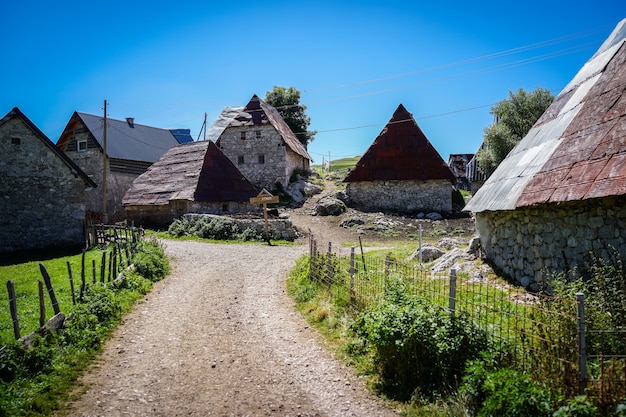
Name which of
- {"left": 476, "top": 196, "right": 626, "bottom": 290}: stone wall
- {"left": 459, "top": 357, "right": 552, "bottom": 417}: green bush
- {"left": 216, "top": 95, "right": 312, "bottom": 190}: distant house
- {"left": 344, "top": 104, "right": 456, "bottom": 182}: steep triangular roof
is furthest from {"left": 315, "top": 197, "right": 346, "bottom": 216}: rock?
{"left": 459, "top": 357, "right": 552, "bottom": 417}: green bush

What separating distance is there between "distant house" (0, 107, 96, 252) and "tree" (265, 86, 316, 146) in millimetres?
31070

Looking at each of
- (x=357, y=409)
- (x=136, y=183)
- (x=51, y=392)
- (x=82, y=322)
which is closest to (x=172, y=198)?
(x=136, y=183)

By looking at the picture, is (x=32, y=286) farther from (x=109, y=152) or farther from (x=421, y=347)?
(x=109, y=152)

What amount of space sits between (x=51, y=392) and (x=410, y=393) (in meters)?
5.33

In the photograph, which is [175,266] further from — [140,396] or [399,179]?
[399,179]

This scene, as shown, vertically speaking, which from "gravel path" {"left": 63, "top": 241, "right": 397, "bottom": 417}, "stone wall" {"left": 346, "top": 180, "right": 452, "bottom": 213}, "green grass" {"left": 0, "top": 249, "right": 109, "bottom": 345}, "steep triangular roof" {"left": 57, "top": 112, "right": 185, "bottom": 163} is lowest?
"gravel path" {"left": 63, "top": 241, "right": 397, "bottom": 417}

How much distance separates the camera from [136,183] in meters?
29.8

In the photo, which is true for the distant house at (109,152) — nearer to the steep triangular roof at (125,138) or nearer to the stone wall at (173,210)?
the steep triangular roof at (125,138)

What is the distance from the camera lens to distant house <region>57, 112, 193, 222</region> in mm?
35688

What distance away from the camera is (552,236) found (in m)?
9.06

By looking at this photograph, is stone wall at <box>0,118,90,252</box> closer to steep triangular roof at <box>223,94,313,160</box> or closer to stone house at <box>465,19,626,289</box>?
steep triangular roof at <box>223,94,313,160</box>

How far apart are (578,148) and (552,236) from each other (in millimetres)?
2032

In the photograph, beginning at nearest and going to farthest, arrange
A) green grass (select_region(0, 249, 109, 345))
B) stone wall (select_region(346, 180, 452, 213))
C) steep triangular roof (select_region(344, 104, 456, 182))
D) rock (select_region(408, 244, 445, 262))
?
green grass (select_region(0, 249, 109, 345)) → rock (select_region(408, 244, 445, 262)) → stone wall (select_region(346, 180, 452, 213)) → steep triangular roof (select_region(344, 104, 456, 182))

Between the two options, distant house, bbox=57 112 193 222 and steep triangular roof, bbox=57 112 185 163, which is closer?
distant house, bbox=57 112 193 222
